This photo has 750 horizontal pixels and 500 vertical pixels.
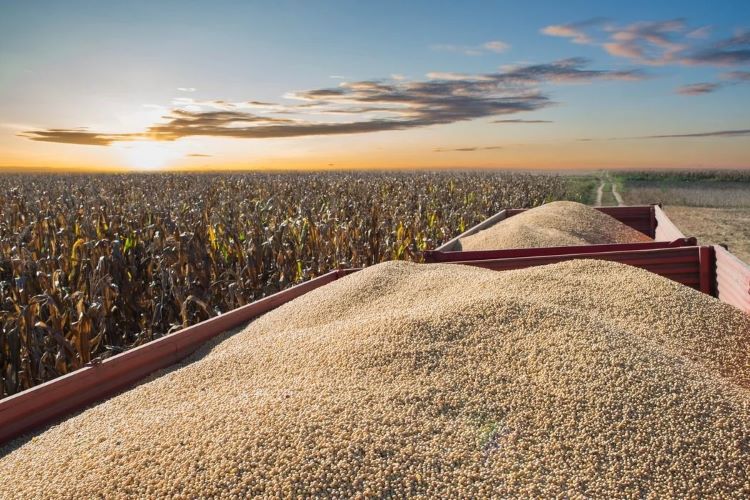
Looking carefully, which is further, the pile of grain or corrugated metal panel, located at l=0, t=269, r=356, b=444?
the pile of grain

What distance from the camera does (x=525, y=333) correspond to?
276 centimetres

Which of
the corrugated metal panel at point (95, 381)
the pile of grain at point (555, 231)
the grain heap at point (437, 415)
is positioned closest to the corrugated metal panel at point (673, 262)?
the grain heap at point (437, 415)

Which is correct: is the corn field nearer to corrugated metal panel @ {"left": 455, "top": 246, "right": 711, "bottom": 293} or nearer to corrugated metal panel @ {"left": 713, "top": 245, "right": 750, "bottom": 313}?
corrugated metal panel @ {"left": 455, "top": 246, "right": 711, "bottom": 293}

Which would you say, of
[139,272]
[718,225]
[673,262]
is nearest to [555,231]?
[673,262]

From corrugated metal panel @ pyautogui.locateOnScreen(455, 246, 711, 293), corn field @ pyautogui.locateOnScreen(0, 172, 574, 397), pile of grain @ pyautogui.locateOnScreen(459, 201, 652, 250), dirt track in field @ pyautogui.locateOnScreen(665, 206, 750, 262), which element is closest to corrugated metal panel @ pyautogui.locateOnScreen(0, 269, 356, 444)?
corn field @ pyautogui.locateOnScreen(0, 172, 574, 397)

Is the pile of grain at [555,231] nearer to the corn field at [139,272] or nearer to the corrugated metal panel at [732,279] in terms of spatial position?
the corn field at [139,272]

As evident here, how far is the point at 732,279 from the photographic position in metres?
3.77

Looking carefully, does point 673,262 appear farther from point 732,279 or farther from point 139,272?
point 139,272

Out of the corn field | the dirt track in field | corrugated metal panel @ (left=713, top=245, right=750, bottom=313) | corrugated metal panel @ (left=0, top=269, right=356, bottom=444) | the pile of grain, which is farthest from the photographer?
the dirt track in field

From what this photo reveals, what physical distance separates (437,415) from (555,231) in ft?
15.6

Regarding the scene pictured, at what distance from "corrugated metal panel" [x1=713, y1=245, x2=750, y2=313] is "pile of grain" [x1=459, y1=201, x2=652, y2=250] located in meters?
1.98

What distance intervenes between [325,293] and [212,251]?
10.4 ft

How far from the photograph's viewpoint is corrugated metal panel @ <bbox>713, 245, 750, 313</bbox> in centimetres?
350

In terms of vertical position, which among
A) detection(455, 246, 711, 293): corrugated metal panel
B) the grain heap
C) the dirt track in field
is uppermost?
detection(455, 246, 711, 293): corrugated metal panel
